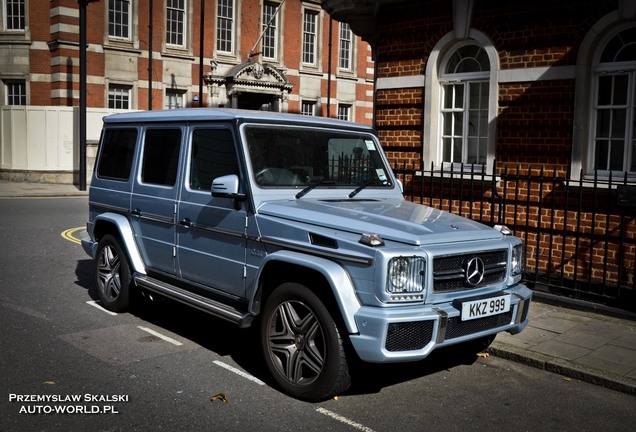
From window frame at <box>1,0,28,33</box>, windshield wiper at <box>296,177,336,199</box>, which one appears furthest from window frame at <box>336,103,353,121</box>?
windshield wiper at <box>296,177,336,199</box>

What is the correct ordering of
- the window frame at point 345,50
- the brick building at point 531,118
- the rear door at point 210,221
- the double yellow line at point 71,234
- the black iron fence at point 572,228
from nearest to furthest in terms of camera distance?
the rear door at point 210,221, the black iron fence at point 572,228, the brick building at point 531,118, the double yellow line at point 71,234, the window frame at point 345,50

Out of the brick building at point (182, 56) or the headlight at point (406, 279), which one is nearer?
the headlight at point (406, 279)

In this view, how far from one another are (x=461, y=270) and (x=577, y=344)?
230 cm

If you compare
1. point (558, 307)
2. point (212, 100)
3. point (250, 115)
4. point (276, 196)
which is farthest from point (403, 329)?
point (212, 100)

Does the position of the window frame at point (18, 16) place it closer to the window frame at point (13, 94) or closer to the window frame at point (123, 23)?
the window frame at point (13, 94)

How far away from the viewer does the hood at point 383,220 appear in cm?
491

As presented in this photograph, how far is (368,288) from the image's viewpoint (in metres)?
4.68

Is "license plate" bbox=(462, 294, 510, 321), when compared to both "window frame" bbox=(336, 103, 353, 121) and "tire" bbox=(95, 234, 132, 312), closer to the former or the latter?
"tire" bbox=(95, 234, 132, 312)

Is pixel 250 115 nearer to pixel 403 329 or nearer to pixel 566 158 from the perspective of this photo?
pixel 403 329

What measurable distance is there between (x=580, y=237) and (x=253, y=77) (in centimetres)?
2357

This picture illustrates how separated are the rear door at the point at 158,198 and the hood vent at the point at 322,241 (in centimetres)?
191

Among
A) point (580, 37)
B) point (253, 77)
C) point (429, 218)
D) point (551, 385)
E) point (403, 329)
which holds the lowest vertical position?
point (551, 385)

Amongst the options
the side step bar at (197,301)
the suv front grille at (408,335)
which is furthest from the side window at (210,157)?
the suv front grille at (408,335)

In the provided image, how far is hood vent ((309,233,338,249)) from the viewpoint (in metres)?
4.91
